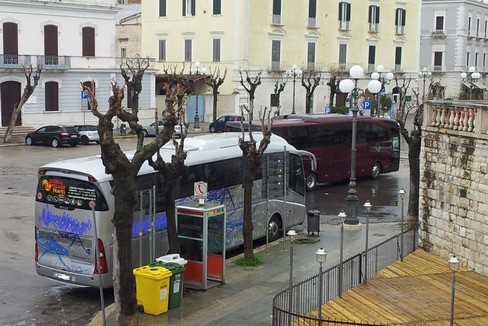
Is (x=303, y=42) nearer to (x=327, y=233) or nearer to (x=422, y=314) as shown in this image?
(x=327, y=233)

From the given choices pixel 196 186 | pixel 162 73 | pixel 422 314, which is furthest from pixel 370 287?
pixel 162 73

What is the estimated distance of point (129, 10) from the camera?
238ft

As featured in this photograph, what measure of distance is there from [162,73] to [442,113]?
4322 cm

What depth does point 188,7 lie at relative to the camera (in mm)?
58094

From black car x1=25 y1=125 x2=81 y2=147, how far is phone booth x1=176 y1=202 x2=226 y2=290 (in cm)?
2625

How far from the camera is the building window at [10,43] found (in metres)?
45.2

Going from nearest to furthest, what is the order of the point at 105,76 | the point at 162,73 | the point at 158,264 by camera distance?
the point at 158,264
the point at 105,76
the point at 162,73

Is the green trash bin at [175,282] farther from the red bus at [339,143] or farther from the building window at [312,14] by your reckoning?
the building window at [312,14]

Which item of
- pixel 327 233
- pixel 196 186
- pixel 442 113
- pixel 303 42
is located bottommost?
pixel 327 233

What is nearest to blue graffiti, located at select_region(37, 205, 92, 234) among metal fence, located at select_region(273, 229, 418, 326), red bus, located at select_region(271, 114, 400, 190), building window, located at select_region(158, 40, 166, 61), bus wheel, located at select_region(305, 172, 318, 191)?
metal fence, located at select_region(273, 229, 418, 326)

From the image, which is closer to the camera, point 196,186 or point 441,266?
point 196,186

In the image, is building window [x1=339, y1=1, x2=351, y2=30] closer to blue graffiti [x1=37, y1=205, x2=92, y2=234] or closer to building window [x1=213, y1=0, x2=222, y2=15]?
building window [x1=213, y1=0, x2=222, y2=15]

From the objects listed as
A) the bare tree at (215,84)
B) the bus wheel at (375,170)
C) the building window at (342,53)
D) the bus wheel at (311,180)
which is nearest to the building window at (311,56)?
the building window at (342,53)

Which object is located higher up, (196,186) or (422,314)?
(196,186)
